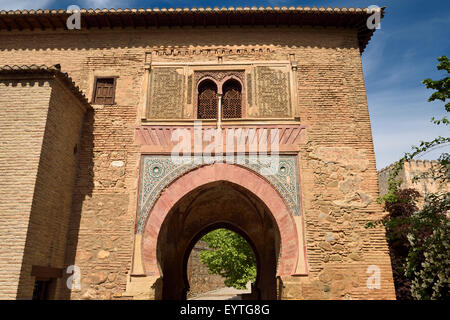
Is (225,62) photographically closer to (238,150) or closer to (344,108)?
(238,150)

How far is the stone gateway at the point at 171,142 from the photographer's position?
6109 millimetres

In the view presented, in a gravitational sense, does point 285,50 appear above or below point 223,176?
above

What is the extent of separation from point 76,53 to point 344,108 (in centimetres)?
588

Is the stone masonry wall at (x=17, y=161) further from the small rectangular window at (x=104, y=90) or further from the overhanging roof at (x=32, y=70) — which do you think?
the small rectangular window at (x=104, y=90)

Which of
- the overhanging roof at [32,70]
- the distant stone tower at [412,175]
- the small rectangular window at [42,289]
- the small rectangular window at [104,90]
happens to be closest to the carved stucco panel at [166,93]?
the small rectangular window at [104,90]

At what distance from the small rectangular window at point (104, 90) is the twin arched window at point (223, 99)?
186 cm

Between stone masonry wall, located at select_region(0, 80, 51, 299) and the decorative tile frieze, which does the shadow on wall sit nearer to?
the decorative tile frieze

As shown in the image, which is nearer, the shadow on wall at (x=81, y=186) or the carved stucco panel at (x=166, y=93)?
the shadow on wall at (x=81, y=186)

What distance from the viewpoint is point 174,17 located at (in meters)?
Result: 7.78

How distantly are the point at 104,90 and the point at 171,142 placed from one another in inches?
77.4

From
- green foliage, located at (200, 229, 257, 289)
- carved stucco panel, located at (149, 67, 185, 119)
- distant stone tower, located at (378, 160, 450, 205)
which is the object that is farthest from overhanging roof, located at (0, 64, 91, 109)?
distant stone tower, located at (378, 160, 450, 205)

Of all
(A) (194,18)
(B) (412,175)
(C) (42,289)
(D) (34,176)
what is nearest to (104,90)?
(A) (194,18)
